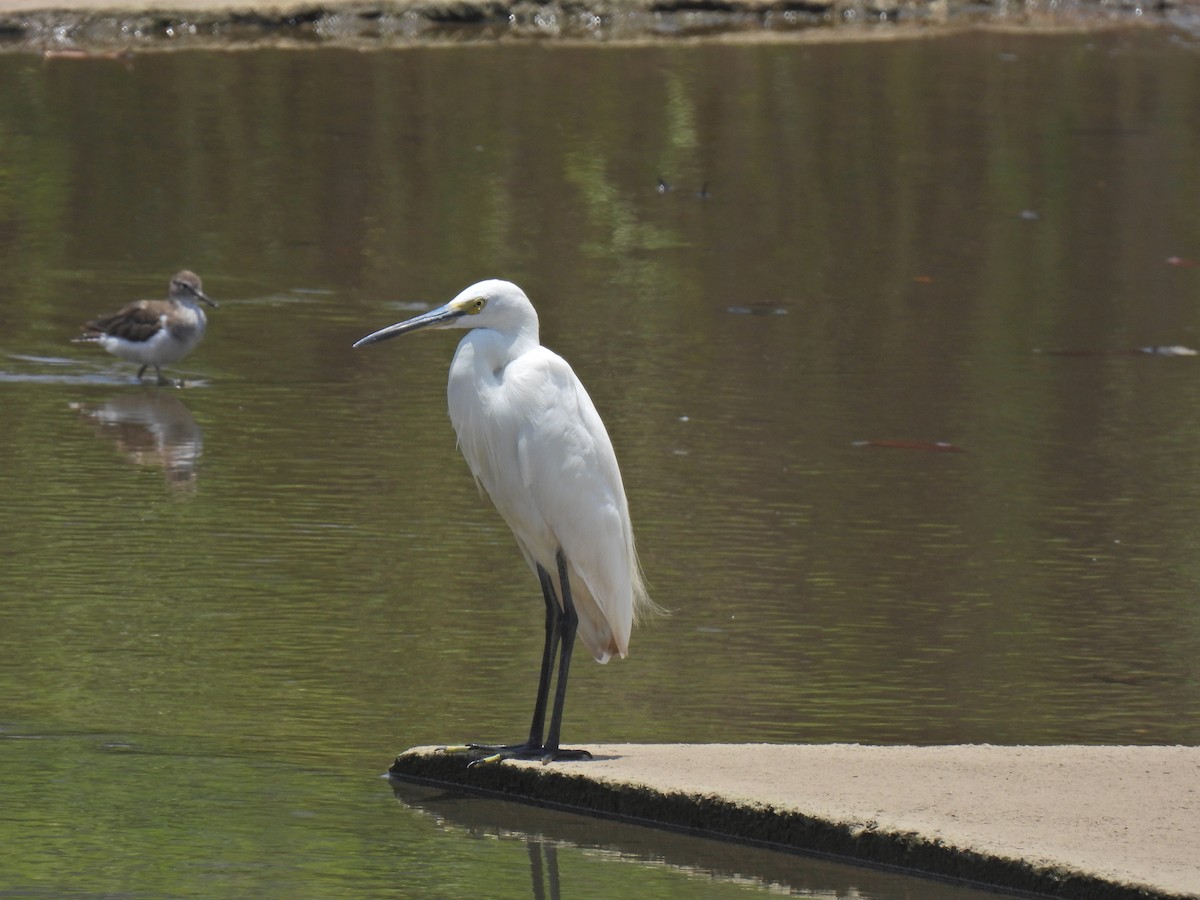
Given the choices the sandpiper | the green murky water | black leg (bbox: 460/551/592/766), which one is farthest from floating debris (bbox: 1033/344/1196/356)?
black leg (bbox: 460/551/592/766)

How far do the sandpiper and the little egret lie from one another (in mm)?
4386

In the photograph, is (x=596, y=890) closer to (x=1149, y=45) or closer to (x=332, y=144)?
(x=332, y=144)

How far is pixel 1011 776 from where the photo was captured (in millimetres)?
5520

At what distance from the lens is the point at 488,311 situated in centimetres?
564

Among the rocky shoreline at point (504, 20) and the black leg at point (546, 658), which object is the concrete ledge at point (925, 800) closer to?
the black leg at point (546, 658)

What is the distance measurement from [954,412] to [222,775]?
509 cm

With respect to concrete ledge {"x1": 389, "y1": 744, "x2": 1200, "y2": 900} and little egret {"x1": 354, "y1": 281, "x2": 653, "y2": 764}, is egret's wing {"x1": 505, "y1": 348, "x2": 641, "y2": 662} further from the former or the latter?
concrete ledge {"x1": 389, "y1": 744, "x2": 1200, "y2": 900}

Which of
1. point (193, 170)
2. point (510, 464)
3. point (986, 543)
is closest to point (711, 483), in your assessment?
point (986, 543)

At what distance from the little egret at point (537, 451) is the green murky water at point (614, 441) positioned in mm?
495

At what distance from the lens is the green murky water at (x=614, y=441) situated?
558 cm

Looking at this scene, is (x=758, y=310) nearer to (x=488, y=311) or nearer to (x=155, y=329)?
(x=155, y=329)

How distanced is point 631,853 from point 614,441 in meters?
4.06

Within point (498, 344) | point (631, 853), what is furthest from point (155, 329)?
point (631, 853)

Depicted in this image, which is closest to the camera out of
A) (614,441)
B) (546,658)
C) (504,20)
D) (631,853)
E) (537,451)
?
(631,853)
